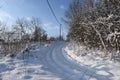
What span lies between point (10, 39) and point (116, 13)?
1215 cm

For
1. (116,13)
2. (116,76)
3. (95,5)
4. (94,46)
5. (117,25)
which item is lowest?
(116,76)

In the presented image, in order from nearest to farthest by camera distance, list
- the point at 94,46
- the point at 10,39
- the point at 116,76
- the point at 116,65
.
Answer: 1. the point at 116,76
2. the point at 116,65
3. the point at 94,46
4. the point at 10,39

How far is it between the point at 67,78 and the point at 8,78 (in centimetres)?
262

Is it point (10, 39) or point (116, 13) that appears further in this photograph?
point (10, 39)

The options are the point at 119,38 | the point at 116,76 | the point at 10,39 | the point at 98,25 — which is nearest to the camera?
the point at 116,76

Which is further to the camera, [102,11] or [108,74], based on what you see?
[102,11]

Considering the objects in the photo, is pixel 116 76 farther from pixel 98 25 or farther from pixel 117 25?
pixel 98 25

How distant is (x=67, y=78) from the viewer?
23.8 ft

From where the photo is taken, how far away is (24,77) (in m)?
7.02

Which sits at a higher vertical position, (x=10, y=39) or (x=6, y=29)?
(x=6, y=29)

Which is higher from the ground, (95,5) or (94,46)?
(95,5)

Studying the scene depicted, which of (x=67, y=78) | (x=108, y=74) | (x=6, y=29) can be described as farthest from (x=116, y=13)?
(x=6, y=29)

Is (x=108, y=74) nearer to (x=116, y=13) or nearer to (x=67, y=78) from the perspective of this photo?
(x=67, y=78)

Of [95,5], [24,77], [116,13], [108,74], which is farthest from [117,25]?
[24,77]
